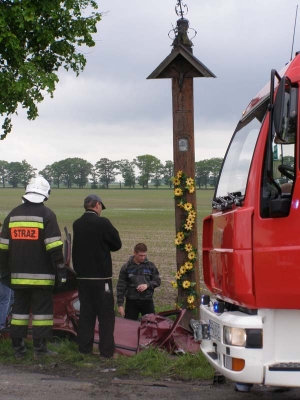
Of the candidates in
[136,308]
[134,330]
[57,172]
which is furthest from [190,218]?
[57,172]

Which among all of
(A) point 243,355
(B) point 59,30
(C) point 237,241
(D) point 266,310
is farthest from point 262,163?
(B) point 59,30

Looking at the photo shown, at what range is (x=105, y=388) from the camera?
20.7 ft

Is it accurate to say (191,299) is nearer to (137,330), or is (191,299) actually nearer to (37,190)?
A: (137,330)

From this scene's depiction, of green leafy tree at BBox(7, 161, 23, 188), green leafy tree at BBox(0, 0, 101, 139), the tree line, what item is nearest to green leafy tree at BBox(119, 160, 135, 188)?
the tree line

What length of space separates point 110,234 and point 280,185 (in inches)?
120

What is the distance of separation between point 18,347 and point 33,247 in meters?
1.18

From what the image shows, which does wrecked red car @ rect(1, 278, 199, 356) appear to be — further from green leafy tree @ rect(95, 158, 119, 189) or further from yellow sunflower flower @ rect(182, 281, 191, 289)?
green leafy tree @ rect(95, 158, 119, 189)

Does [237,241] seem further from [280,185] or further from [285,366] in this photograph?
[285,366]

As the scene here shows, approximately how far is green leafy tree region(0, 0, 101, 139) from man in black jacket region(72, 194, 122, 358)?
303 cm

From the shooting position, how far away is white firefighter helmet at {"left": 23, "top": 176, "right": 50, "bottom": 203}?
7.48m

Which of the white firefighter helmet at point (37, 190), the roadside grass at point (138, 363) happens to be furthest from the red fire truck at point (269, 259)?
the white firefighter helmet at point (37, 190)

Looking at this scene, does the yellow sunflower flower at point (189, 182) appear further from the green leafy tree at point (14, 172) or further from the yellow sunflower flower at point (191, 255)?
the green leafy tree at point (14, 172)

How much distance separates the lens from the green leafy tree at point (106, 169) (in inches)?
4693

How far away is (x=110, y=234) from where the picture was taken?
740cm
